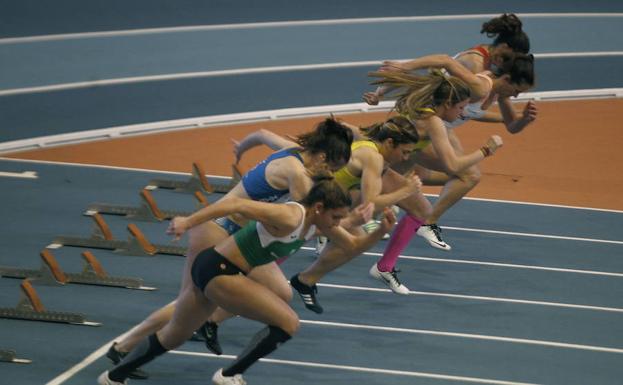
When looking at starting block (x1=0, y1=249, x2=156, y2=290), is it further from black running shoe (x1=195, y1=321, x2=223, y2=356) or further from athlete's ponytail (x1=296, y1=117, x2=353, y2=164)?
athlete's ponytail (x1=296, y1=117, x2=353, y2=164)

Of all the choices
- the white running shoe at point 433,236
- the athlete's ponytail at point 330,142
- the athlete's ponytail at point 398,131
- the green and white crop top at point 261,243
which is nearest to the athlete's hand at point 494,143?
the athlete's ponytail at point 398,131

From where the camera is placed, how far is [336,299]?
11.5m

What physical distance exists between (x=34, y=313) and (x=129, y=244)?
180cm

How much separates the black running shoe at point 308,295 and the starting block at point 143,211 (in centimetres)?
257

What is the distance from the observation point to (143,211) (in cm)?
1326

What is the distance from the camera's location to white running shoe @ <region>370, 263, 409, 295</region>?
11680 millimetres

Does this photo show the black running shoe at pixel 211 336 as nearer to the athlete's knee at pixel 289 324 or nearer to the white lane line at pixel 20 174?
the athlete's knee at pixel 289 324

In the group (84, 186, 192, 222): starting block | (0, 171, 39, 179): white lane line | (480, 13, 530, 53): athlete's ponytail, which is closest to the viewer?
(480, 13, 530, 53): athlete's ponytail

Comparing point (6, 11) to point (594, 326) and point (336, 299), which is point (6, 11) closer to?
point (336, 299)

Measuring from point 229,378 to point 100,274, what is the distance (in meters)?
2.75

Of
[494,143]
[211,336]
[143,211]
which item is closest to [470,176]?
[494,143]

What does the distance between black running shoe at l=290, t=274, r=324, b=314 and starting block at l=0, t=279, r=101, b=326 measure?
1.54 metres

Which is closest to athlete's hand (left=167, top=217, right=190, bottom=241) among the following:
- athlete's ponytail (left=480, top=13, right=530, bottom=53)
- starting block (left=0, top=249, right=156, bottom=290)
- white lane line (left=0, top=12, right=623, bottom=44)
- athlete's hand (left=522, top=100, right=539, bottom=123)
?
starting block (left=0, top=249, right=156, bottom=290)

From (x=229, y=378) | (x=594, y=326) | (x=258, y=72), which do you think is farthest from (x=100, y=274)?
(x=258, y=72)
